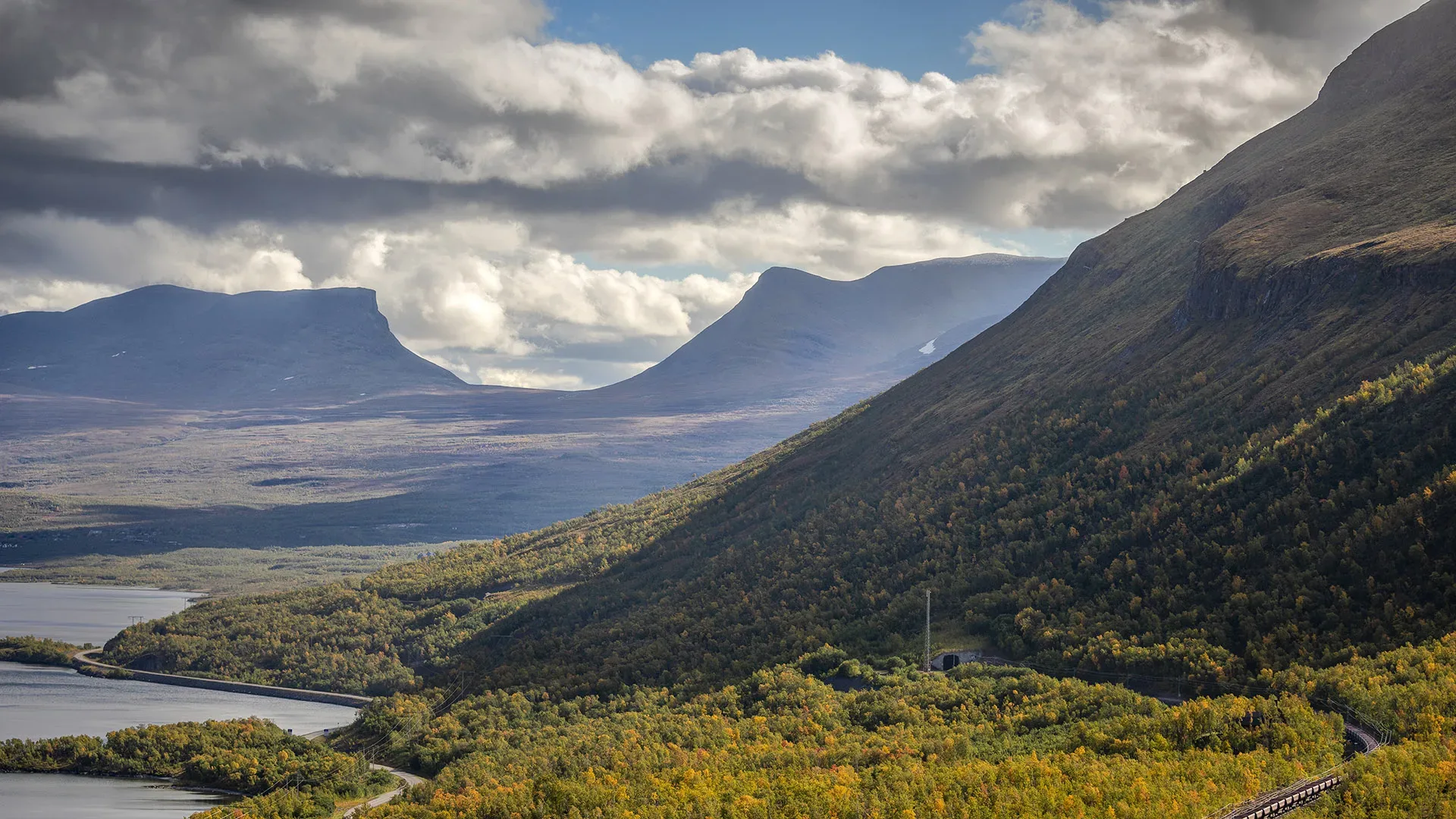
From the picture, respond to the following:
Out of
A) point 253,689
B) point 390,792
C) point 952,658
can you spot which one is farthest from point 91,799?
point 952,658

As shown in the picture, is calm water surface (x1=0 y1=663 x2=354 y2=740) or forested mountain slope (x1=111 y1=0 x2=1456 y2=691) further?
calm water surface (x1=0 y1=663 x2=354 y2=740)

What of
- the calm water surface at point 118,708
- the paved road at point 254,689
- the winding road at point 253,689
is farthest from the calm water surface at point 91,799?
the paved road at point 254,689

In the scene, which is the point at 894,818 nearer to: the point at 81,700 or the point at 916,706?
the point at 916,706

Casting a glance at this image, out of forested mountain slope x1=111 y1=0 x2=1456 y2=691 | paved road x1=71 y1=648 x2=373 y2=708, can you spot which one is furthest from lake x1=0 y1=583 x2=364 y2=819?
forested mountain slope x1=111 y1=0 x2=1456 y2=691

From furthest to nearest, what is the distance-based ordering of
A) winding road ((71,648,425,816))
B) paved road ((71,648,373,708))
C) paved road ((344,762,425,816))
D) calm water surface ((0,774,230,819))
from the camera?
paved road ((71,648,373,708)) < winding road ((71,648,425,816)) < calm water surface ((0,774,230,819)) < paved road ((344,762,425,816))

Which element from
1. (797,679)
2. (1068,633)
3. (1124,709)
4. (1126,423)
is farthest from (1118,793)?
(1126,423)

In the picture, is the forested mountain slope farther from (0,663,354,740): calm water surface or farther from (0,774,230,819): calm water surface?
(0,774,230,819): calm water surface

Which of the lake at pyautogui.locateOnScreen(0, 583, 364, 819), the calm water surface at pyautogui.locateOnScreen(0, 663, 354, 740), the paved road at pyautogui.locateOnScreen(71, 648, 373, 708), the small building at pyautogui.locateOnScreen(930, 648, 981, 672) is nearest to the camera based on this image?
the small building at pyautogui.locateOnScreen(930, 648, 981, 672)
